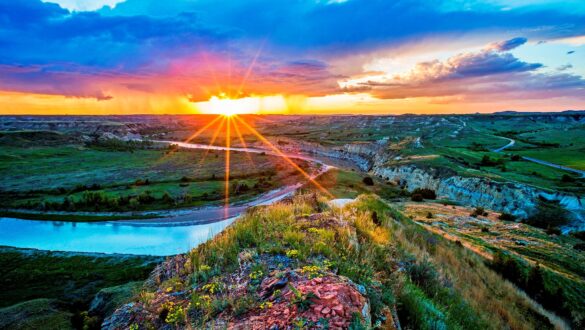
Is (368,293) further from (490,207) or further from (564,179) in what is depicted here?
(564,179)

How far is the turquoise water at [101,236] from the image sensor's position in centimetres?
3712

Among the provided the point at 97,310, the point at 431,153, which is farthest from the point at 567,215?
the point at 97,310

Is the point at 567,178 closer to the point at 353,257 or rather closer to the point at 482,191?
the point at 482,191

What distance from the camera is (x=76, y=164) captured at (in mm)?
90625

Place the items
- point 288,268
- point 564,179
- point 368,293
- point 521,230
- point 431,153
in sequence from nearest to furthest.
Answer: point 368,293, point 288,268, point 521,230, point 564,179, point 431,153

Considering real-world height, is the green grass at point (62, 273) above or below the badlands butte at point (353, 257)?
below

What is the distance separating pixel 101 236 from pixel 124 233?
9.16 feet

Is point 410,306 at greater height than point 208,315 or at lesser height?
lesser

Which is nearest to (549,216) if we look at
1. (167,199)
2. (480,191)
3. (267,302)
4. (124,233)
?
(480,191)

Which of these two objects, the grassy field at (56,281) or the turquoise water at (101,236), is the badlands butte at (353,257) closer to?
the grassy field at (56,281)

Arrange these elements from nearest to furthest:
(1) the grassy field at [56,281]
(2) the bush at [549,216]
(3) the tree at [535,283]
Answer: (3) the tree at [535,283]
(1) the grassy field at [56,281]
(2) the bush at [549,216]

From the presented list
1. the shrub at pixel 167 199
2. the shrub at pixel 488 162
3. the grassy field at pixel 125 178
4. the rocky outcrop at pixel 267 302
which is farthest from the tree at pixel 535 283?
the shrub at pixel 167 199

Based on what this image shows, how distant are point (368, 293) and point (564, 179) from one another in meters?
57.2

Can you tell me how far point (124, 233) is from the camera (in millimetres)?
43219
